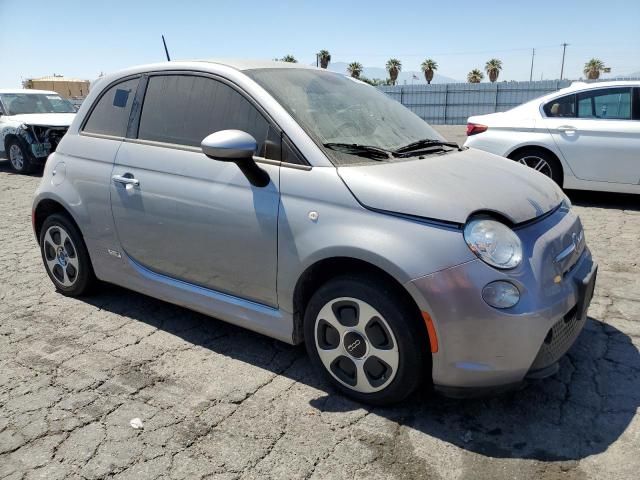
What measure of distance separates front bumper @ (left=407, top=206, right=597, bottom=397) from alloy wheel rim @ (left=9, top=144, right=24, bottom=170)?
1147 centimetres

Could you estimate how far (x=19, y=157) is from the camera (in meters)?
11.3

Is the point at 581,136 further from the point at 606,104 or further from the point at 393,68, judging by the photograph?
the point at 393,68

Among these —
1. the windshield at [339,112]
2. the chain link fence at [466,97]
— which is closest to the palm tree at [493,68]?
the chain link fence at [466,97]

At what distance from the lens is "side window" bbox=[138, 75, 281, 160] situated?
2.88m

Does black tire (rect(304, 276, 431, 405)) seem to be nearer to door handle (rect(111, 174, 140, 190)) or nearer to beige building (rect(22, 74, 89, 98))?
door handle (rect(111, 174, 140, 190))

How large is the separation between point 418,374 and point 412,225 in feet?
2.30

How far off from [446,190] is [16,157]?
11.6 m

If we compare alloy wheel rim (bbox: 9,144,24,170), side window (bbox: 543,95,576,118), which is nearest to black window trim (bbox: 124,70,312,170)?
side window (bbox: 543,95,576,118)

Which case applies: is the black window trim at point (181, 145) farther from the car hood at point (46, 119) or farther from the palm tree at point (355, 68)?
the palm tree at point (355, 68)

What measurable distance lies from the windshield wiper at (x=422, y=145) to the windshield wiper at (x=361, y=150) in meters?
0.10

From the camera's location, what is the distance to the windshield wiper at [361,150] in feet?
9.05

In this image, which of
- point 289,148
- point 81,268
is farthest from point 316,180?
point 81,268

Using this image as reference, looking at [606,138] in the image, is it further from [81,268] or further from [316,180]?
[81,268]

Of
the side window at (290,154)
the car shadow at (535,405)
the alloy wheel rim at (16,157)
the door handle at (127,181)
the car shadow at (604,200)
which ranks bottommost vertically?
the car shadow at (535,405)
